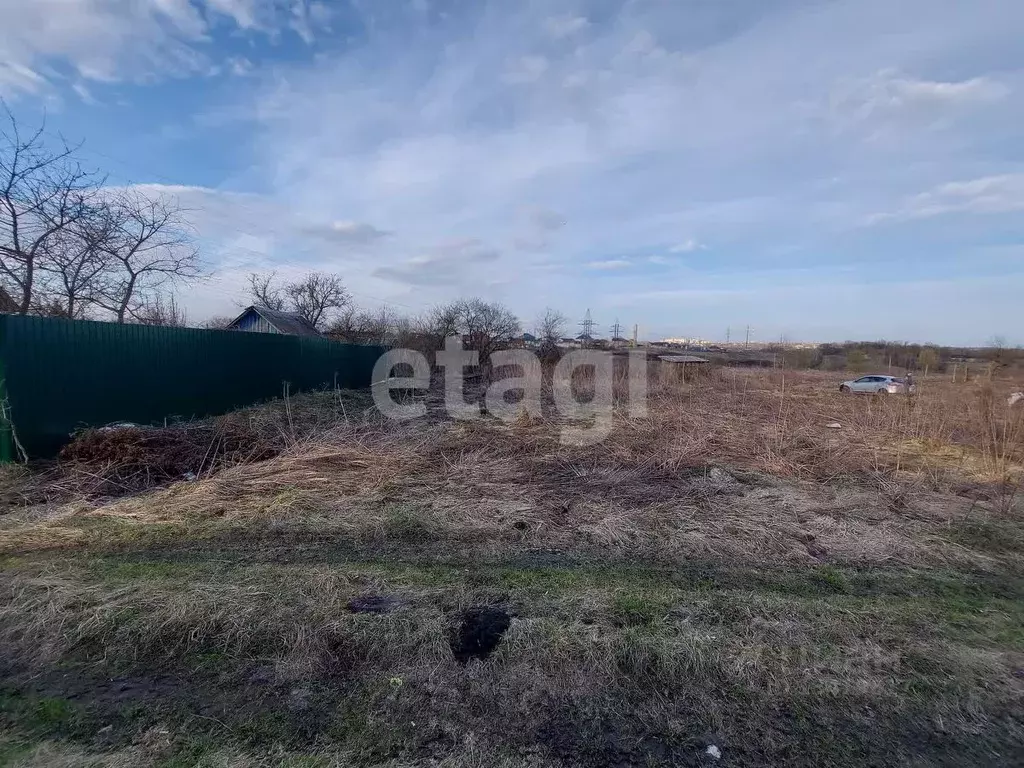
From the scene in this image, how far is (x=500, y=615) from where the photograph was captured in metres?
2.84

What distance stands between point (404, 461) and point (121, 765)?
4.36 meters

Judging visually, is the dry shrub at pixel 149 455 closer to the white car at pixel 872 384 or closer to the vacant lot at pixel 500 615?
the vacant lot at pixel 500 615

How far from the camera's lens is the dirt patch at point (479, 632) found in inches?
98.9

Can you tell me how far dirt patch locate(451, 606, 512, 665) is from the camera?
2.51m

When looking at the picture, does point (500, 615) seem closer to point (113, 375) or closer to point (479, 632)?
point (479, 632)

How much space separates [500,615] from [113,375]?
22.5 feet

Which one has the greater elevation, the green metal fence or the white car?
the green metal fence

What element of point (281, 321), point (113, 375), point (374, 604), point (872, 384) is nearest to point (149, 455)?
point (113, 375)

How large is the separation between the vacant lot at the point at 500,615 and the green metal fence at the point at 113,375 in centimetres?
72

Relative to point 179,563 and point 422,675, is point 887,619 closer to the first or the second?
point 422,675

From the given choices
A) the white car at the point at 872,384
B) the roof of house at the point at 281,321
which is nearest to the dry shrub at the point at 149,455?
the roof of house at the point at 281,321

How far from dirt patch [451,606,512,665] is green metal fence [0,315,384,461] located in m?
5.71

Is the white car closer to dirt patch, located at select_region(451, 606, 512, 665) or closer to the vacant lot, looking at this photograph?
the vacant lot

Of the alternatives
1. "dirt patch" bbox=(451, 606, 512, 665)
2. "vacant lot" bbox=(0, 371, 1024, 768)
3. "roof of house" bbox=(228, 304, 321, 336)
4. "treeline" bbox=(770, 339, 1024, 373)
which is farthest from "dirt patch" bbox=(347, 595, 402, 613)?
"treeline" bbox=(770, 339, 1024, 373)
